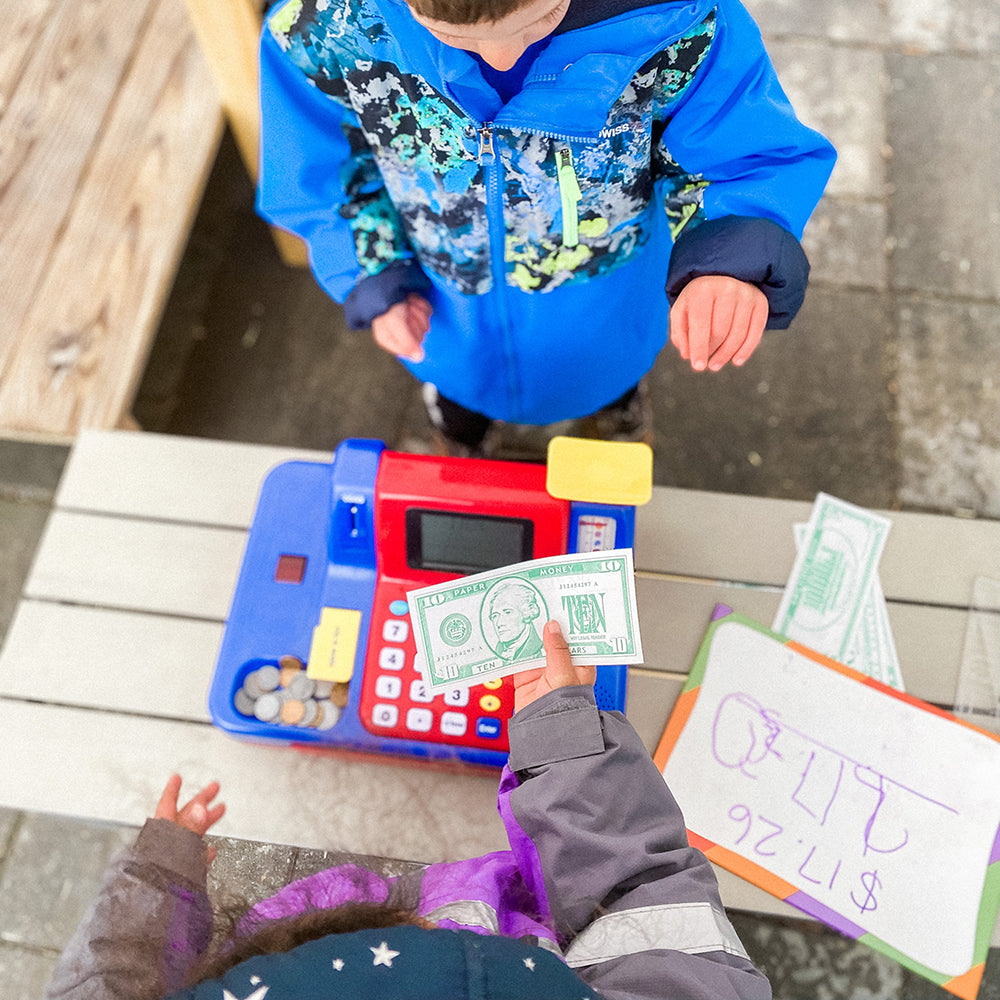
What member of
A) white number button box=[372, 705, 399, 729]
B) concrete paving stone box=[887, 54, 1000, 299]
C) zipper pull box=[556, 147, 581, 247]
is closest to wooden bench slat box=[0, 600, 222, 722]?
white number button box=[372, 705, 399, 729]

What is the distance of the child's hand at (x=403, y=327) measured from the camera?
3.12 feet

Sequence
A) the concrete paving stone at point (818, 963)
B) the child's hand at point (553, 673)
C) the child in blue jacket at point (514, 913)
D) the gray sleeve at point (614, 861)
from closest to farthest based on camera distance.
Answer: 1. the child in blue jacket at point (514, 913)
2. the gray sleeve at point (614, 861)
3. the child's hand at point (553, 673)
4. the concrete paving stone at point (818, 963)

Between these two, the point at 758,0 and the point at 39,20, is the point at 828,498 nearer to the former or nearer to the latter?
the point at 758,0

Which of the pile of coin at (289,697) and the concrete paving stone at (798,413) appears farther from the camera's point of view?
the concrete paving stone at (798,413)

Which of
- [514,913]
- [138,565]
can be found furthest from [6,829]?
[514,913]

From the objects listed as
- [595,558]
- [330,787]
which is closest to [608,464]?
[595,558]

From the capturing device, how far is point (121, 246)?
1.49m

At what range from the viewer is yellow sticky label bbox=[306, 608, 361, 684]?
0.83 metres

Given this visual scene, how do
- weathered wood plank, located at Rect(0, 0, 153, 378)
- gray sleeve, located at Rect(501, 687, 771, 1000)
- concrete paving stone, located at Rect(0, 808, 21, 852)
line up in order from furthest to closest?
1. weathered wood plank, located at Rect(0, 0, 153, 378)
2. concrete paving stone, located at Rect(0, 808, 21, 852)
3. gray sleeve, located at Rect(501, 687, 771, 1000)

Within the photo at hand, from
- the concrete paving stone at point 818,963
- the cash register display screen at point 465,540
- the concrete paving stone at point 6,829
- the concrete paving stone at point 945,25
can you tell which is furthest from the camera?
the concrete paving stone at point 945,25

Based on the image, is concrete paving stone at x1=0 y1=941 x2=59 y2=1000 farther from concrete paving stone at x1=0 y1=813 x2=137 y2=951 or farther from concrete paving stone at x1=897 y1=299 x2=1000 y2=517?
concrete paving stone at x1=897 y1=299 x2=1000 y2=517

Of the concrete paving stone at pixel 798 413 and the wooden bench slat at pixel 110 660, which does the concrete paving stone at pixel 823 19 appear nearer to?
the concrete paving stone at pixel 798 413

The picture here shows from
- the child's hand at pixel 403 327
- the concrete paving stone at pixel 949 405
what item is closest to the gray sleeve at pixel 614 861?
the child's hand at pixel 403 327

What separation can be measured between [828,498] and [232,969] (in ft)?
2.75
